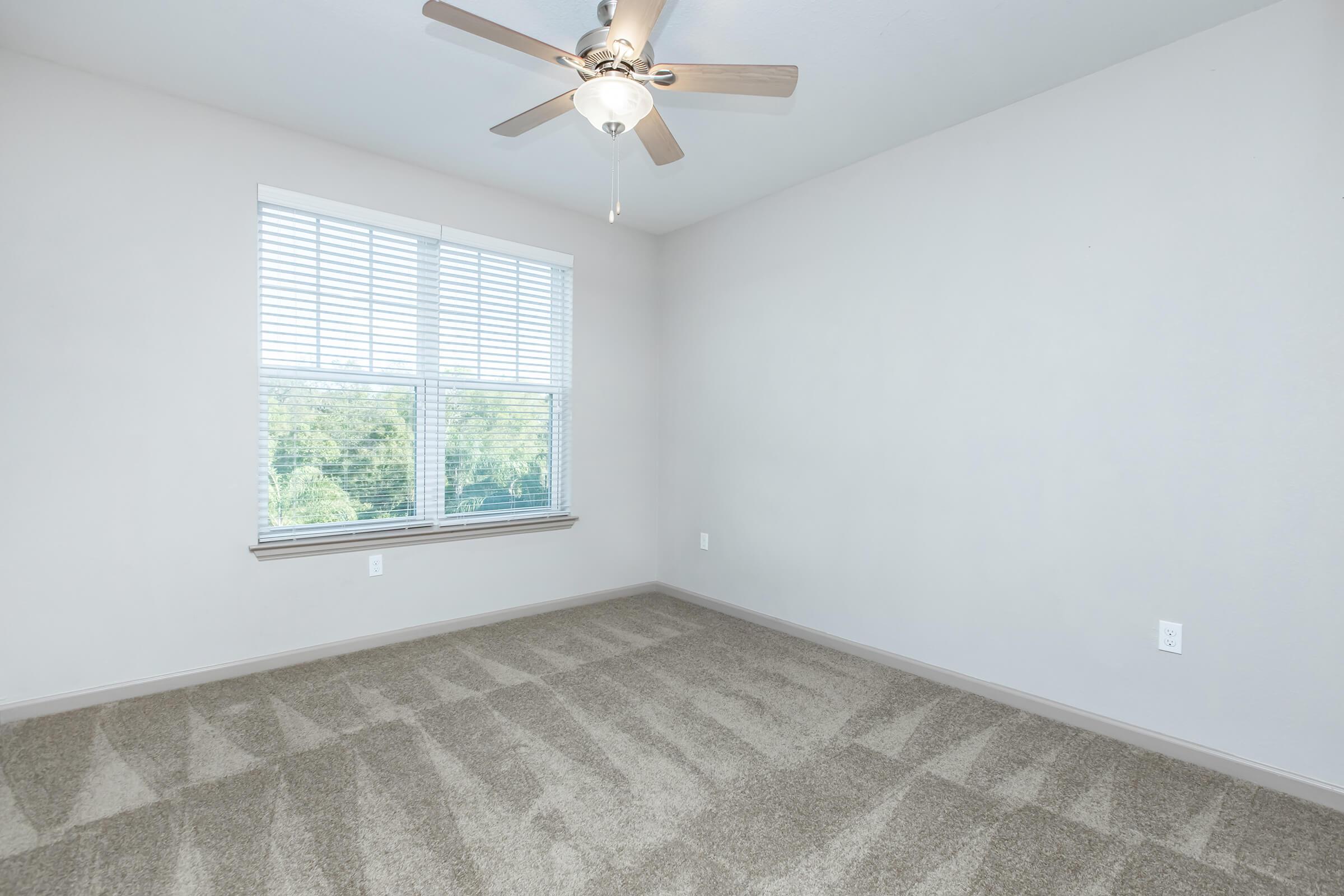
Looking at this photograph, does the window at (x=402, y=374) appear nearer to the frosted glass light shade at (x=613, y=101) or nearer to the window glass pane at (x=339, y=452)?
the window glass pane at (x=339, y=452)

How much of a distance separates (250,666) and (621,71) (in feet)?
9.84

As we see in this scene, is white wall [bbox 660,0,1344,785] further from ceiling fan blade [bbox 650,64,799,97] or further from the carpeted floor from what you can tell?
ceiling fan blade [bbox 650,64,799,97]

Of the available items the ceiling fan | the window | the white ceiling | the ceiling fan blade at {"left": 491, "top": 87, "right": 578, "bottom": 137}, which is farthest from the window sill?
the ceiling fan

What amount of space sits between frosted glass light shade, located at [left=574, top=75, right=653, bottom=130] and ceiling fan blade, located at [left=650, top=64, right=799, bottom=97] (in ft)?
0.32

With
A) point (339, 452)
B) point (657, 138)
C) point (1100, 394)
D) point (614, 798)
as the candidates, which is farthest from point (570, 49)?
point (614, 798)

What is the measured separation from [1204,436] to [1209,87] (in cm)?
122

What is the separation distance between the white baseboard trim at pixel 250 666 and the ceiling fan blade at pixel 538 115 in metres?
2.57

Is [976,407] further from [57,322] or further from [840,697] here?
[57,322]

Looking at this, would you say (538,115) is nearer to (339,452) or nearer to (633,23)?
(633,23)

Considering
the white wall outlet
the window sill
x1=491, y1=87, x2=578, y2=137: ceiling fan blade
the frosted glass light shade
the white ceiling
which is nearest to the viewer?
the frosted glass light shade

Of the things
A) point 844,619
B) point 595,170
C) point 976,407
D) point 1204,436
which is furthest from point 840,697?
point 595,170

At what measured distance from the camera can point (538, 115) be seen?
82.5 inches

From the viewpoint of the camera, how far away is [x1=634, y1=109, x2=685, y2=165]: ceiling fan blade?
2025mm

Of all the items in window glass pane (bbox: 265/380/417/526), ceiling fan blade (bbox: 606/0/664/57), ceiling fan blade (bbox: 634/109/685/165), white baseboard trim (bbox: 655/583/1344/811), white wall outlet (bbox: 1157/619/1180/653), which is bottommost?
white baseboard trim (bbox: 655/583/1344/811)
